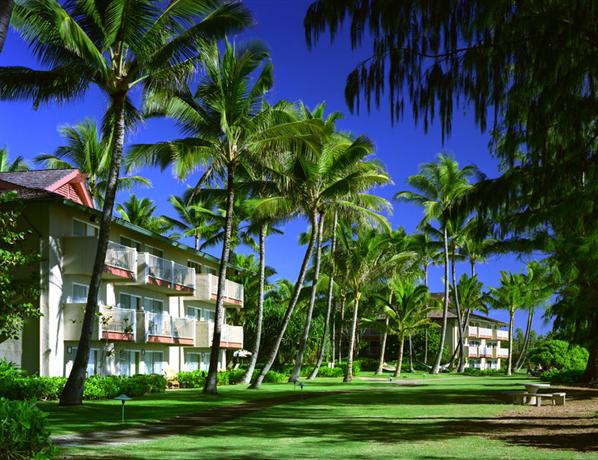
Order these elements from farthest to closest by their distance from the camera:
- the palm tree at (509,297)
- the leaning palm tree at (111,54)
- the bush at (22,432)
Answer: the palm tree at (509,297), the leaning palm tree at (111,54), the bush at (22,432)

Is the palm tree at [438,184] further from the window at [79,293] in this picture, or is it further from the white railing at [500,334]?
the white railing at [500,334]

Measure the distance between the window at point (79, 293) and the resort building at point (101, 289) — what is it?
0.13ft

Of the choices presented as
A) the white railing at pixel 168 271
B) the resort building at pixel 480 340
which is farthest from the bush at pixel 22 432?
the resort building at pixel 480 340

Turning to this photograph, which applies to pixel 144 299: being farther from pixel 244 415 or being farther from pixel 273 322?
pixel 273 322

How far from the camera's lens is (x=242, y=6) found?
2431cm

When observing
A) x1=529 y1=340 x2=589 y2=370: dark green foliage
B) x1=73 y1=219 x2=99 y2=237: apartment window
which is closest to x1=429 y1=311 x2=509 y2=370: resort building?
x1=529 y1=340 x2=589 y2=370: dark green foliage

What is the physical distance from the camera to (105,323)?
29984mm

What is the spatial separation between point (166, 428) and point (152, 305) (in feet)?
68.4

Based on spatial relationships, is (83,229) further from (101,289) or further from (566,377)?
(566,377)

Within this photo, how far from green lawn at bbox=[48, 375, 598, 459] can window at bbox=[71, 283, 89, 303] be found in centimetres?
557

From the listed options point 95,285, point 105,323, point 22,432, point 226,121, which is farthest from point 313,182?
point 22,432

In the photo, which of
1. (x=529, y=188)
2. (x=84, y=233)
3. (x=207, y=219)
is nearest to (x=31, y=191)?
(x=84, y=233)

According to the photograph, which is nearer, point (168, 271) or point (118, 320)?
point (118, 320)

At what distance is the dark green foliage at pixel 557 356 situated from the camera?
55750 mm
